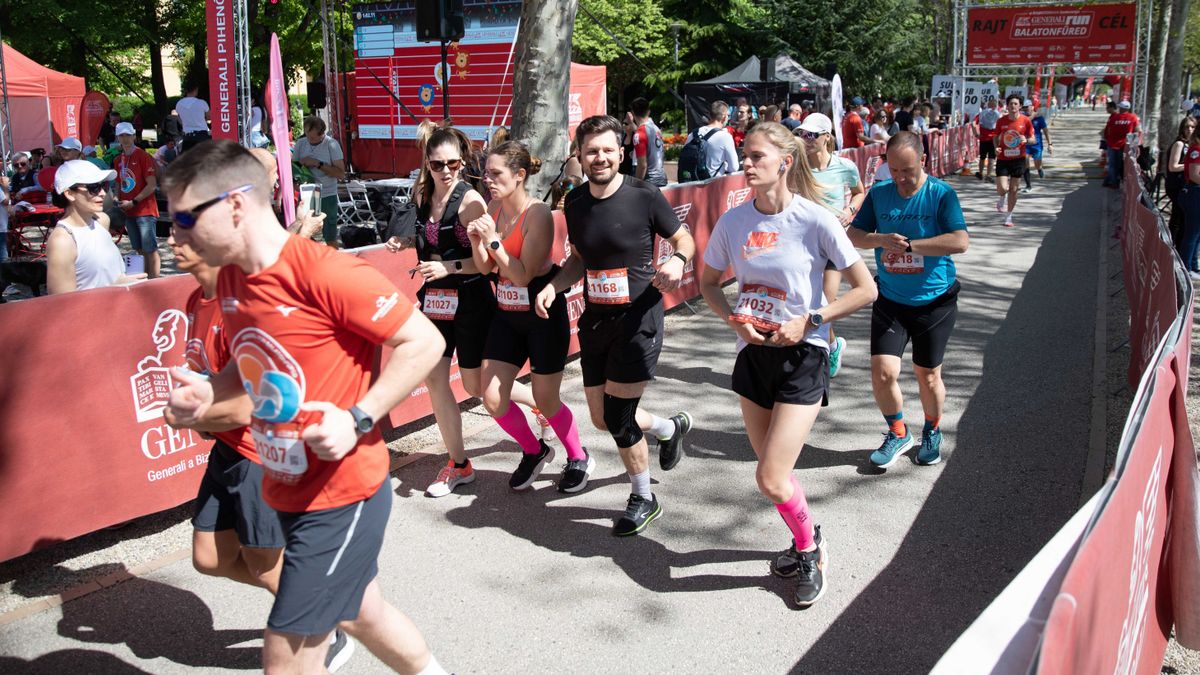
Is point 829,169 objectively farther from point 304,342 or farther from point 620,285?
point 304,342

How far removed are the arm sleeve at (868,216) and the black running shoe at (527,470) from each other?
2.31 metres

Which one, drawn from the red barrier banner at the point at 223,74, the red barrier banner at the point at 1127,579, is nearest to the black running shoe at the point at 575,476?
the red barrier banner at the point at 1127,579

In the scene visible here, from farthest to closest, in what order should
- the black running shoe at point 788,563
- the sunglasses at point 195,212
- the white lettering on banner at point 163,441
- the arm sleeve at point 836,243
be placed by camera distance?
the white lettering on banner at point 163,441 → the black running shoe at point 788,563 → the arm sleeve at point 836,243 → the sunglasses at point 195,212

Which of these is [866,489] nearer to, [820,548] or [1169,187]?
[820,548]

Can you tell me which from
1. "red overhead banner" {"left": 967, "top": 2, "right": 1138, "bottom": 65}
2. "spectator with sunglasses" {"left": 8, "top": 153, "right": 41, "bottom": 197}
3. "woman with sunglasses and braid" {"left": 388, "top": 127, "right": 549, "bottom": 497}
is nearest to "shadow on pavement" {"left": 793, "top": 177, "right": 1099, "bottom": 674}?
"woman with sunglasses and braid" {"left": 388, "top": 127, "right": 549, "bottom": 497}

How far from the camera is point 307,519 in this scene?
281 cm

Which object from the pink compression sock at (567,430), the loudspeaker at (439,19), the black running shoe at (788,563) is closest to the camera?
the black running shoe at (788,563)

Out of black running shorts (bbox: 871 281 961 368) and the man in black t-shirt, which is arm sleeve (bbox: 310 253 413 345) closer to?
the man in black t-shirt

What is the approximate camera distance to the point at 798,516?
432 centimetres

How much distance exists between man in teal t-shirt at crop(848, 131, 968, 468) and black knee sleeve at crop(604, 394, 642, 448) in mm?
1677

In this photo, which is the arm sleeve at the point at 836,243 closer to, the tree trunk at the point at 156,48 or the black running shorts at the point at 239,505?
the black running shorts at the point at 239,505

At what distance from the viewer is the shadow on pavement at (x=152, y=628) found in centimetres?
402

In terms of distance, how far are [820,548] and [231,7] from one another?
442 inches

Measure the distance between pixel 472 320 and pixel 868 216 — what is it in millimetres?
2444
